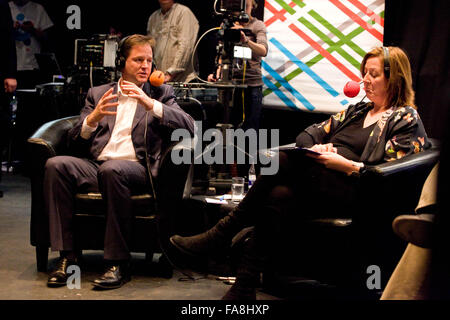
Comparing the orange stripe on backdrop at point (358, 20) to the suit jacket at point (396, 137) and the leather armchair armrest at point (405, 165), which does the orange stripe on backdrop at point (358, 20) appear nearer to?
the suit jacket at point (396, 137)

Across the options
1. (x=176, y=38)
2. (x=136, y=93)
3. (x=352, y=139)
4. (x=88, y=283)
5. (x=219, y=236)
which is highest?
(x=176, y=38)

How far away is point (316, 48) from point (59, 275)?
9.51 ft

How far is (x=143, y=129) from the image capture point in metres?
3.58

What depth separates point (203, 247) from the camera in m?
2.93

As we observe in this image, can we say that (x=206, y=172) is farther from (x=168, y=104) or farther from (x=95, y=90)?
(x=95, y=90)

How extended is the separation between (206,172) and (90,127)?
3.05 feet

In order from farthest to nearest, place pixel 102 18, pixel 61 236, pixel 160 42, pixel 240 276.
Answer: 1. pixel 102 18
2. pixel 160 42
3. pixel 61 236
4. pixel 240 276

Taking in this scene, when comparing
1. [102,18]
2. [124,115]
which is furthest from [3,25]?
[124,115]

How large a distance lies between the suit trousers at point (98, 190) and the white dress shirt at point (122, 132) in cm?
15

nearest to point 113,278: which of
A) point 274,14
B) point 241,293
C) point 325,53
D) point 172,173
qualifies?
point 172,173

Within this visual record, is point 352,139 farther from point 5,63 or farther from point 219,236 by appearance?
point 5,63

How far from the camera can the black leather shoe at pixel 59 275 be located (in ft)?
10.5
